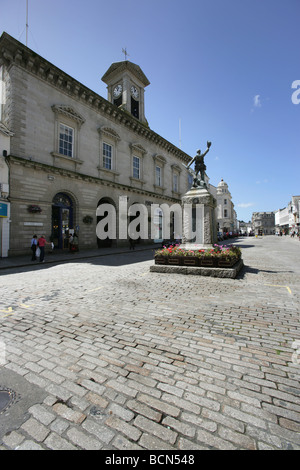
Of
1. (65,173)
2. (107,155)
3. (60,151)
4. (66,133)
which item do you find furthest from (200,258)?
(107,155)

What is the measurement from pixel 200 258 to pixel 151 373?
645 centimetres

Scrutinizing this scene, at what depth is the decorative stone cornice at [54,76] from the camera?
14.1m

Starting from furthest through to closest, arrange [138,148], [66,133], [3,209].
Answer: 1. [138,148]
2. [66,133]
3. [3,209]

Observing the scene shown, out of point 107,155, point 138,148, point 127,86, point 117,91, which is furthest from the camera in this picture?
point 117,91

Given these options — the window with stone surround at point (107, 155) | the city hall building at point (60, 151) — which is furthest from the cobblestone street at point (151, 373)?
the window with stone surround at point (107, 155)

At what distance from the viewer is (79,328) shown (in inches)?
146

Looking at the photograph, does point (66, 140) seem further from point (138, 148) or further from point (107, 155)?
point (138, 148)

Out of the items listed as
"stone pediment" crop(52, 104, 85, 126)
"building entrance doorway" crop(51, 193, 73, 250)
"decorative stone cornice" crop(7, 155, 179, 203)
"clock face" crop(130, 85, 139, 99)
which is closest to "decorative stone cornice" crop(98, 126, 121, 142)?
"stone pediment" crop(52, 104, 85, 126)

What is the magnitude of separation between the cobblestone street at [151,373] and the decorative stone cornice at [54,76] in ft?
57.6

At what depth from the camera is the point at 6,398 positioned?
2.12 meters

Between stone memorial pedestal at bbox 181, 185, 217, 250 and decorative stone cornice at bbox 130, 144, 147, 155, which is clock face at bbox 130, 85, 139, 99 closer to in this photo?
decorative stone cornice at bbox 130, 144, 147, 155

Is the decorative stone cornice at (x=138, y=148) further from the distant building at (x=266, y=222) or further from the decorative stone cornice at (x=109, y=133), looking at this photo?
the distant building at (x=266, y=222)

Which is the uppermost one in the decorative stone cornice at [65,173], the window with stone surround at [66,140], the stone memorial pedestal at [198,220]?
the window with stone surround at [66,140]
